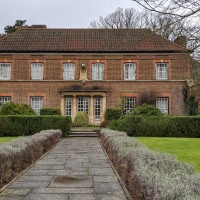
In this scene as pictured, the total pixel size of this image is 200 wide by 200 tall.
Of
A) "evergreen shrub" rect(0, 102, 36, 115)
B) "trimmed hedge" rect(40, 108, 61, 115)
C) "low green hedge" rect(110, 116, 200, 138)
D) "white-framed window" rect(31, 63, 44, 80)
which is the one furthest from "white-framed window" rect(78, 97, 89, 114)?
"low green hedge" rect(110, 116, 200, 138)

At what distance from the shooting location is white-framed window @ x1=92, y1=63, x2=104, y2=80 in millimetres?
32125

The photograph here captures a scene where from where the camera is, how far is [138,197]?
235 inches

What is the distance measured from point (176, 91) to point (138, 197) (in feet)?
87.0

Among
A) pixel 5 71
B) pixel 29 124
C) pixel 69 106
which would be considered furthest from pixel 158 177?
pixel 5 71

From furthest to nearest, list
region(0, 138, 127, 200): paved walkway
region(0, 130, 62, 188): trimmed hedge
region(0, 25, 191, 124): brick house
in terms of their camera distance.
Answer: region(0, 25, 191, 124): brick house → region(0, 130, 62, 188): trimmed hedge → region(0, 138, 127, 200): paved walkway

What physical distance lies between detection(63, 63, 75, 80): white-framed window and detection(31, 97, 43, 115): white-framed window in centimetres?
303

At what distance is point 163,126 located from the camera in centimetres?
2236

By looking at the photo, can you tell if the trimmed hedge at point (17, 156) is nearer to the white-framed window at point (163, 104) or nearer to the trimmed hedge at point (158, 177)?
the trimmed hedge at point (158, 177)

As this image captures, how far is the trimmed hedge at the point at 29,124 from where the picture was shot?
73.6 ft

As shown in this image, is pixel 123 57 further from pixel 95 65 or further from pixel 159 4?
pixel 159 4

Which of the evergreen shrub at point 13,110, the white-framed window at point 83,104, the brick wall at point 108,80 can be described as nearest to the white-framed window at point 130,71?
the brick wall at point 108,80

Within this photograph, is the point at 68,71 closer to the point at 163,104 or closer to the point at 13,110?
the point at 13,110

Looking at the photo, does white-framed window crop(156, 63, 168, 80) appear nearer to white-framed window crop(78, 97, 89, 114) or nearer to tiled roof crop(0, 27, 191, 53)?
tiled roof crop(0, 27, 191, 53)

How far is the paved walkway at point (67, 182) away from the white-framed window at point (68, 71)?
21087mm
